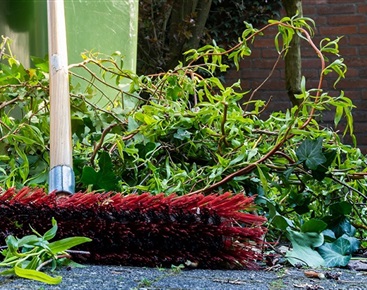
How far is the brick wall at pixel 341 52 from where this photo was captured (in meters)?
5.15

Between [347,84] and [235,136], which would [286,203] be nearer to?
[235,136]

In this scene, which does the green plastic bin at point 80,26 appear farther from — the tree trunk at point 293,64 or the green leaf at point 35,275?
the green leaf at point 35,275

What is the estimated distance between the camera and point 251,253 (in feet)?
3.85

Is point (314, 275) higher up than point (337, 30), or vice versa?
point (337, 30)

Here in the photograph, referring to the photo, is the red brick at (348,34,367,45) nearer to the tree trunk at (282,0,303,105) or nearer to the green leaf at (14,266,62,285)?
the tree trunk at (282,0,303,105)

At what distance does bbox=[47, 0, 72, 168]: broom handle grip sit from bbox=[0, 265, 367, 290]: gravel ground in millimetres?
420

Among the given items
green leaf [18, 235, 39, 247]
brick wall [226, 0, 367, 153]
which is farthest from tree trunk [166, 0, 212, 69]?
green leaf [18, 235, 39, 247]

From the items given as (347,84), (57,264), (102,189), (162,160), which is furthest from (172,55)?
(57,264)

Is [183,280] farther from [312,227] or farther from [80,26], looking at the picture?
[80,26]

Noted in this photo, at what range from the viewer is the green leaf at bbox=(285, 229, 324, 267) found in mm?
1258

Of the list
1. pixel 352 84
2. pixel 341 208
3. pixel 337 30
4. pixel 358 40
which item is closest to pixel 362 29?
pixel 358 40

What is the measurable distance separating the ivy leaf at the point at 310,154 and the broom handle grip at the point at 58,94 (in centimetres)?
50

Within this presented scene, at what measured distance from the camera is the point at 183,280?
3.14ft

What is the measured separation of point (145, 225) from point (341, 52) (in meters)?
4.33
